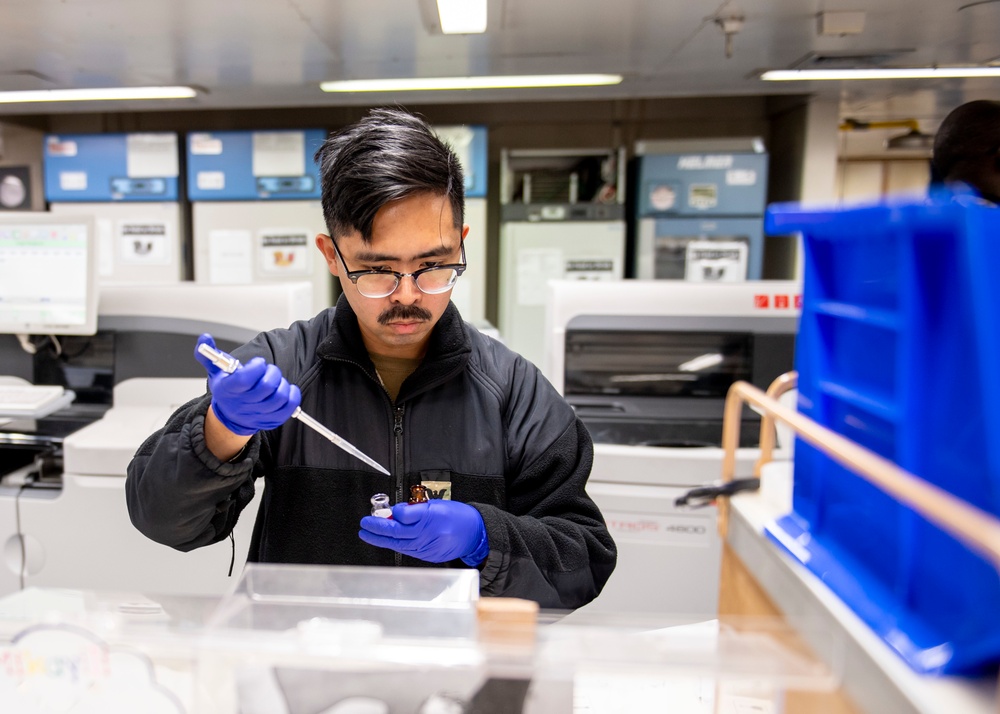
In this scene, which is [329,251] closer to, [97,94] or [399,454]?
[399,454]

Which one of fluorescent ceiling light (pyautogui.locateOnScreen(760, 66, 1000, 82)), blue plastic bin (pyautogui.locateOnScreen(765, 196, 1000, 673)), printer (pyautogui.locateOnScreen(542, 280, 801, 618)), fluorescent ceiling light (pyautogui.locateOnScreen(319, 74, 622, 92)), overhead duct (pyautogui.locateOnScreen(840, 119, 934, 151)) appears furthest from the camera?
overhead duct (pyautogui.locateOnScreen(840, 119, 934, 151))

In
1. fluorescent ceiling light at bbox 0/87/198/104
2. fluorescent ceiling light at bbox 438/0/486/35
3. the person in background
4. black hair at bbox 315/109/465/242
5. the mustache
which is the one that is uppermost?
fluorescent ceiling light at bbox 0/87/198/104

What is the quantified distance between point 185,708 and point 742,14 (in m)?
2.54

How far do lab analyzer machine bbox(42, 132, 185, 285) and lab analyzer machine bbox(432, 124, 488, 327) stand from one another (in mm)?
1490

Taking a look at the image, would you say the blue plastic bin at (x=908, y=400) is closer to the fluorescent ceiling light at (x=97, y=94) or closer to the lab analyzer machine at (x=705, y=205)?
the lab analyzer machine at (x=705, y=205)

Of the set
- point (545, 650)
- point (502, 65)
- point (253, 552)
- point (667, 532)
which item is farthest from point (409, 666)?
point (502, 65)

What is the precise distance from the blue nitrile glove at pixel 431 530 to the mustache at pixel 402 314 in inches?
11.0

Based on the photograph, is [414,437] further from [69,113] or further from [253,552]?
[69,113]

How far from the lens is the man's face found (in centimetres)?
99

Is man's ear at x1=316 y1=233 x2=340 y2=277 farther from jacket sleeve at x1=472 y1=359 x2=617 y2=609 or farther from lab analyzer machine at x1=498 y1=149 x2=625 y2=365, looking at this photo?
lab analyzer machine at x1=498 y1=149 x2=625 y2=365

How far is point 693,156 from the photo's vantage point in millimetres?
3383

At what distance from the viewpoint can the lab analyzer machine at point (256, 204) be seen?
11.3 ft

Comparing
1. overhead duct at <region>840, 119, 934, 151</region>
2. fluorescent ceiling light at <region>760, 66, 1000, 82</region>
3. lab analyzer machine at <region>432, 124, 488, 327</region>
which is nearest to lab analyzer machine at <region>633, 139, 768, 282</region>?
fluorescent ceiling light at <region>760, 66, 1000, 82</region>

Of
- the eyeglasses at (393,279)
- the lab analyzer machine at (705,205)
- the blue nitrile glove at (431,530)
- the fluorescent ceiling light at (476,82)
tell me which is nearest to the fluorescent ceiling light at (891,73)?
the lab analyzer machine at (705,205)
